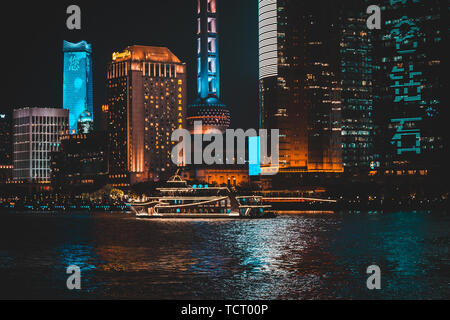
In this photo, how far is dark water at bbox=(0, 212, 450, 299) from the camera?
60.3 meters

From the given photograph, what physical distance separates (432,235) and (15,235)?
73881mm

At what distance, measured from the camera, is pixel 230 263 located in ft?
263

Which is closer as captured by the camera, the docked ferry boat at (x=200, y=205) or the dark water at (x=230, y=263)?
the dark water at (x=230, y=263)

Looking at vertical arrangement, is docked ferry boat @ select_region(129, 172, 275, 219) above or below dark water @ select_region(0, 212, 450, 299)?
above

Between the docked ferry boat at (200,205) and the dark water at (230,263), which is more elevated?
the docked ferry boat at (200,205)

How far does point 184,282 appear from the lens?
Result: 65.1 m

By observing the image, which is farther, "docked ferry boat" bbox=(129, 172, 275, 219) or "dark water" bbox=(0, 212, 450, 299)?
"docked ferry boat" bbox=(129, 172, 275, 219)

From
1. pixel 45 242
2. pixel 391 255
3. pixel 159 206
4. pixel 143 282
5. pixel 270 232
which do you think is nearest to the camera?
pixel 143 282

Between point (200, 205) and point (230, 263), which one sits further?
point (200, 205)

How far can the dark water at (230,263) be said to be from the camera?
2376 inches

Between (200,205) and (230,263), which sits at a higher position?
(200,205)
